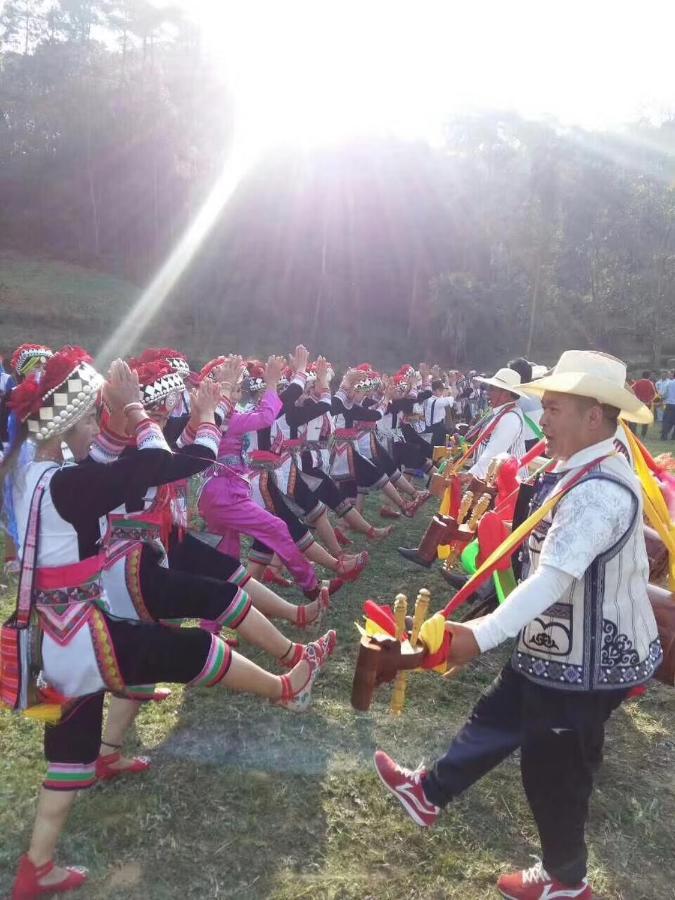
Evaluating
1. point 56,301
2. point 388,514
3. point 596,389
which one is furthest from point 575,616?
point 56,301

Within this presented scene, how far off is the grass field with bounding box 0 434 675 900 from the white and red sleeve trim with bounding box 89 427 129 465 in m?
1.47

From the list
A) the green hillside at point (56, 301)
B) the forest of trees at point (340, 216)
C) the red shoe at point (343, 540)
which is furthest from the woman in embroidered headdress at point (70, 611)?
the forest of trees at point (340, 216)

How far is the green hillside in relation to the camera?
22703 millimetres

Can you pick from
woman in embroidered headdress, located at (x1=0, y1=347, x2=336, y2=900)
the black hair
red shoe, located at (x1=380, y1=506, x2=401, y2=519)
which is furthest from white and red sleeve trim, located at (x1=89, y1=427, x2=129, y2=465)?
red shoe, located at (x1=380, y1=506, x2=401, y2=519)

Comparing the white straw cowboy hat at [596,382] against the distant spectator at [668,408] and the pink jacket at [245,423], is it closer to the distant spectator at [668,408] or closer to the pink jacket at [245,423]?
the pink jacket at [245,423]

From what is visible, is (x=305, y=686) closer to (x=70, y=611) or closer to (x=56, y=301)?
(x=70, y=611)

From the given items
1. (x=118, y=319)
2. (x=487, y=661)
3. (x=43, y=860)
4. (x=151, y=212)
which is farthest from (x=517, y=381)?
(x=151, y=212)

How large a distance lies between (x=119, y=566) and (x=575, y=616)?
1979mm

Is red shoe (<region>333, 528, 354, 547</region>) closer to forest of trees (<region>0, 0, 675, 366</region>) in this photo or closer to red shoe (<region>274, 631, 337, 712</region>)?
red shoe (<region>274, 631, 337, 712</region>)

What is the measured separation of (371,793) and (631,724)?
5.47ft

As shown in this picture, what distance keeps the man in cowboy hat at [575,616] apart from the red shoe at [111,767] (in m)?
1.79

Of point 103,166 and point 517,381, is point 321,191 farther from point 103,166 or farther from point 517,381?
point 517,381

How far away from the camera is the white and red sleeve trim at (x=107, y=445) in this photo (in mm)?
3340

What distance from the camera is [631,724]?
12.5ft
